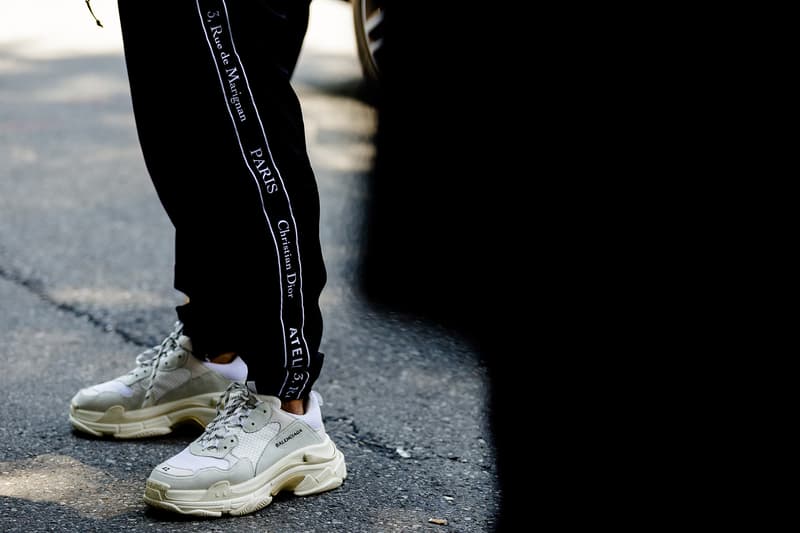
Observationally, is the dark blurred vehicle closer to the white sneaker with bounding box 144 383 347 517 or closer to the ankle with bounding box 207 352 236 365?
the white sneaker with bounding box 144 383 347 517

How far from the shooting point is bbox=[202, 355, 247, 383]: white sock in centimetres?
200

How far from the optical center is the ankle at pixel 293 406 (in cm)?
179

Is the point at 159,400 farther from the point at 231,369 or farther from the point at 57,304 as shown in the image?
the point at 57,304

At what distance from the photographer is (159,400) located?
1.99 metres

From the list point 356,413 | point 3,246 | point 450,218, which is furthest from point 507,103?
point 3,246

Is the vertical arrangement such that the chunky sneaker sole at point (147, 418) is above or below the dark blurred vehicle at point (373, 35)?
below

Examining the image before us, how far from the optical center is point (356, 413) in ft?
7.12

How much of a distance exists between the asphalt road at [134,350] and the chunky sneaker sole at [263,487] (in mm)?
21

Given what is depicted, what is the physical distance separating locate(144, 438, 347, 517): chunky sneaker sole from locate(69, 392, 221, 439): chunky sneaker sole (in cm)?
29

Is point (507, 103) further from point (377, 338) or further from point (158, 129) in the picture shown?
point (377, 338)

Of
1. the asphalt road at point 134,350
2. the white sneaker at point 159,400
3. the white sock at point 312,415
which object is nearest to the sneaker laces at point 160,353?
the white sneaker at point 159,400

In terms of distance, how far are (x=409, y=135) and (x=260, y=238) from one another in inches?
32.0

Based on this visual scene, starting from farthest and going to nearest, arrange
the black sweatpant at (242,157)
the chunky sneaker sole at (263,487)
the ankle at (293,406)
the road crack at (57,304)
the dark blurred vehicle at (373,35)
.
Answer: the road crack at (57,304) → the ankle at (293,406) → the chunky sneaker sole at (263,487) → the black sweatpant at (242,157) → the dark blurred vehicle at (373,35)

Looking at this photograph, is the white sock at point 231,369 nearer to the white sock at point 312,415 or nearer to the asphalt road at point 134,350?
the asphalt road at point 134,350
